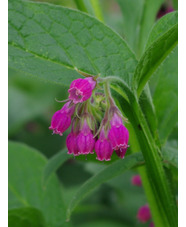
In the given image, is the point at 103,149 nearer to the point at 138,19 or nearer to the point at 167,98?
the point at 167,98

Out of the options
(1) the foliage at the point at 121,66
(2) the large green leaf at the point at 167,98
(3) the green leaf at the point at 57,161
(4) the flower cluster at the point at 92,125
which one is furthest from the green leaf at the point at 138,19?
(4) the flower cluster at the point at 92,125

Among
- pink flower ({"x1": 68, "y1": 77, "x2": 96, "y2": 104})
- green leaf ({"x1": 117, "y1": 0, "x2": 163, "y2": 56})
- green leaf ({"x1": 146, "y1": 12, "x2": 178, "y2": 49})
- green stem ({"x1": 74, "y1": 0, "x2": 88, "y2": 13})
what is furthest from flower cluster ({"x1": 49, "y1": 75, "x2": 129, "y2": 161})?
green leaf ({"x1": 117, "y1": 0, "x2": 163, "y2": 56})

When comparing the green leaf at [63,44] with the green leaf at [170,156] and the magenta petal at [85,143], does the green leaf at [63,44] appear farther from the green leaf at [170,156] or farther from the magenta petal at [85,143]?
the green leaf at [170,156]

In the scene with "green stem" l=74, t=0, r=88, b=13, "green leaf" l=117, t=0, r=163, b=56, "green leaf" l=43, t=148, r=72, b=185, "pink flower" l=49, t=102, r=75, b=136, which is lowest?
"pink flower" l=49, t=102, r=75, b=136

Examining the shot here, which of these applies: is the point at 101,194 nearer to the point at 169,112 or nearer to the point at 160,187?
the point at 169,112

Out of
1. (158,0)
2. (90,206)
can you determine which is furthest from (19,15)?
(90,206)

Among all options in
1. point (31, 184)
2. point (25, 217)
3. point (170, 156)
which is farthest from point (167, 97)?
point (31, 184)

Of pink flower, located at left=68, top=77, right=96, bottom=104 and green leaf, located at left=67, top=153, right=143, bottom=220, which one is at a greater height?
pink flower, located at left=68, top=77, right=96, bottom=104

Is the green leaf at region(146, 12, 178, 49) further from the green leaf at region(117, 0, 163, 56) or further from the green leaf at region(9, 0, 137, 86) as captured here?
the green leaf at region(117, 0, 163, 56)
